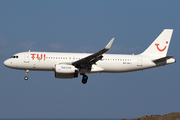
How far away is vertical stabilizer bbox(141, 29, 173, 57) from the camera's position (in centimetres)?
4716

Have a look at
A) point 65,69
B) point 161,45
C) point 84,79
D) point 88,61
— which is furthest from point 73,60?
point 161,45

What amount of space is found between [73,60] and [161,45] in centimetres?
1323

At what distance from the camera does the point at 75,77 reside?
43812mm

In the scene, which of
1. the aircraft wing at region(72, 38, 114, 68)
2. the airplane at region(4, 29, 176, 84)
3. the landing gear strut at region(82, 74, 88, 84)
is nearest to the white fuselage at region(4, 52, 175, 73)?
the airplane at region(4, 29, 176, 84)

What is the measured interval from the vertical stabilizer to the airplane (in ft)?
3.64

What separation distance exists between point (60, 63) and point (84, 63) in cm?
307

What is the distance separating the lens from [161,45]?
157 ft

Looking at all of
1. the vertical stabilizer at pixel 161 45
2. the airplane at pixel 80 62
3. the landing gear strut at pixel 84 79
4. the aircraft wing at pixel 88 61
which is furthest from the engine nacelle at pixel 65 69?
the vertical stabilizer at pixel 161 45

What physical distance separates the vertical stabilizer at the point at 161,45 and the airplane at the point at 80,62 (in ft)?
3.64

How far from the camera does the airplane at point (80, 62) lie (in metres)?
42.1

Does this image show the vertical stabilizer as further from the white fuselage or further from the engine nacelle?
the engine nacelle

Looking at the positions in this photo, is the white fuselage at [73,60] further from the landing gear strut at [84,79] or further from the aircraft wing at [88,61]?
the landing gear strut at [84,79]

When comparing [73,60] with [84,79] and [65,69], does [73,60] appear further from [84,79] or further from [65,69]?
[84,79]

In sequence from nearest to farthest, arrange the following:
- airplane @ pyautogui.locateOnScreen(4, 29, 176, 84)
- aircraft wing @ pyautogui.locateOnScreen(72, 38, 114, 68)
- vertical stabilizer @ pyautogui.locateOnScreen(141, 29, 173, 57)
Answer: aircraft wing @ pyautogui.locateOnScreen(72, 38, 114, 68)
airplane @ pyautogui.locateOnScreen(4, 29, 176, 84)
vertical stabilizer @ pyautogui.locateOnScreen(141, 29, 173, 57)
